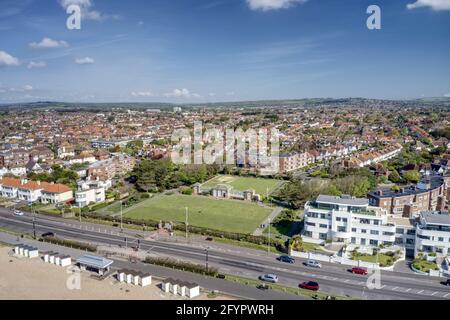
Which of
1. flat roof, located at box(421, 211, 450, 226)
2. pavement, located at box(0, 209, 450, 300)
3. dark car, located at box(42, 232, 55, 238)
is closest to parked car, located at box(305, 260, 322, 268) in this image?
pavement, located at box(0, 209, 450, 300)

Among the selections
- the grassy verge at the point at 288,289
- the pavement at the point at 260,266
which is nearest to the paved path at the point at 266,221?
the pavement at the point at 260,266

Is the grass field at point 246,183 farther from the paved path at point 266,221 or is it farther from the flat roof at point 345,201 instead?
the flat roof at point 345,201

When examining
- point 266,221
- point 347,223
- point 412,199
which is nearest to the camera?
point 347,223

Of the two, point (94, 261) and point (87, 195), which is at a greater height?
point (87, 195)

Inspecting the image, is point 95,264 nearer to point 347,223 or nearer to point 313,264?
point 313,264

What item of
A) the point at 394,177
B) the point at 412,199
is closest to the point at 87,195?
the point at 412,199
